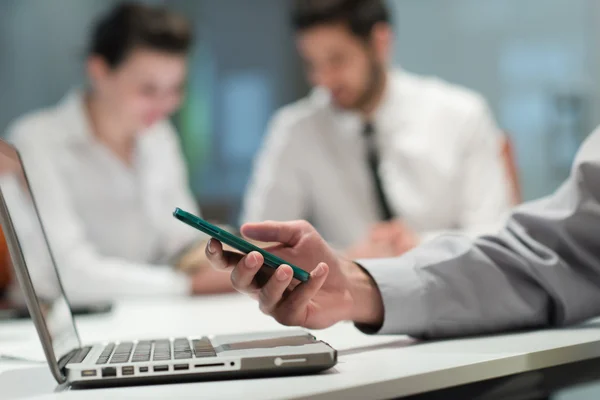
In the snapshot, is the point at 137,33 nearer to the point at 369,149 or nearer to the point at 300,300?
the point at 369,149

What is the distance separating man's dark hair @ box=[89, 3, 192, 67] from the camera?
220cm

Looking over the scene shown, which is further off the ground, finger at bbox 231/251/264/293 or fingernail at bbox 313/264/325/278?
finger at bbox 231/251/264/293

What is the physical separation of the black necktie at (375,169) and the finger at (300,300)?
1614 millimetres

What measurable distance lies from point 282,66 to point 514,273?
123 inches

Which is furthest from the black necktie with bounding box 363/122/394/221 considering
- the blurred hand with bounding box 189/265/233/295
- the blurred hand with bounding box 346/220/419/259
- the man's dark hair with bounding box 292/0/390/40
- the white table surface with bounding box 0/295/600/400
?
the white table surface with bounding box 0/295/600/400

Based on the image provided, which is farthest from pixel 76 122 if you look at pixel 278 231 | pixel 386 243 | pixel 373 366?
pixel 373 366

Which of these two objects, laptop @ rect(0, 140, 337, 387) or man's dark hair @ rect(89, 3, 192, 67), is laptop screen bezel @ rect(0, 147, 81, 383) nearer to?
laptop @ rect(0, 140, 337, 387)

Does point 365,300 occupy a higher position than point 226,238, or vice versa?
point 226,238

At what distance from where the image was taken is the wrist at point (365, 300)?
711 mm

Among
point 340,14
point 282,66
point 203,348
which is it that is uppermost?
point 340,14

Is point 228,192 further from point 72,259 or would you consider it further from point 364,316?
point 364,316

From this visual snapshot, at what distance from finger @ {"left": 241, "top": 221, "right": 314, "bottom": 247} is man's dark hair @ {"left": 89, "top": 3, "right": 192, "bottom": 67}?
5.39ft

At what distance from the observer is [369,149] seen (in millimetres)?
2340

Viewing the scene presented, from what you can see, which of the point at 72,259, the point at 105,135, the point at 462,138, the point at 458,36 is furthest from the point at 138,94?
the point at 458,36
